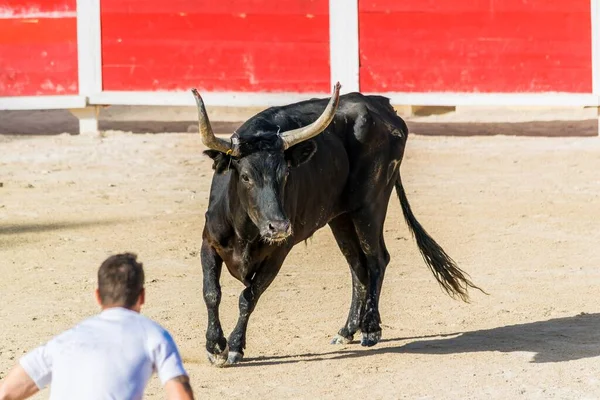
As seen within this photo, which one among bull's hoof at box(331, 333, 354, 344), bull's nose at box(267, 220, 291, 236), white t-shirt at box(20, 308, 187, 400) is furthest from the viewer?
bull's hoof at box(331, 333, 354, 344)

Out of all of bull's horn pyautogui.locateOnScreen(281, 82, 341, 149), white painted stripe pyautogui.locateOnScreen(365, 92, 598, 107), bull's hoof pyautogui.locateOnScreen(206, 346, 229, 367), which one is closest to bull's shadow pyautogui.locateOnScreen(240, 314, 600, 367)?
bull's hoof pyautogui.locateOnScreen(206, 346, 229, 367)

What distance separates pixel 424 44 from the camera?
13.1m

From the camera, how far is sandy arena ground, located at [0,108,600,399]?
223 inches

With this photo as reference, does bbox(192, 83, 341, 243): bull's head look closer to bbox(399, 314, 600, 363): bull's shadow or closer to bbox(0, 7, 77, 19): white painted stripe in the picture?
bbox(399, 314, 600, 363): bull's shadow

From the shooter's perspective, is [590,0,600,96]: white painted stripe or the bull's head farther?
[590,0,600,96]: white painted stripe

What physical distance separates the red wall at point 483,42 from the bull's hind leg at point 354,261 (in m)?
6.56

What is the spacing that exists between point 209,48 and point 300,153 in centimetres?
740

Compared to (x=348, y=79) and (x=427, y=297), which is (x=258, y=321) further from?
(x=348, y=79)

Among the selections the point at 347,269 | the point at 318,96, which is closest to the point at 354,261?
the point at 347,269

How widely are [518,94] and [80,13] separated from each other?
401cm

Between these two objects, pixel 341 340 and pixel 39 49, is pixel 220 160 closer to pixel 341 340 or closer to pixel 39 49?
pixel 341 340

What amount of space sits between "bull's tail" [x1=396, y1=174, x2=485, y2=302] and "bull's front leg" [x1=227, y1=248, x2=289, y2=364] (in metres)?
1.11

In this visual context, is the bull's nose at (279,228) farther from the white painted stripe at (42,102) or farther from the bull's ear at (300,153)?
the white painted stripe at (42,102)

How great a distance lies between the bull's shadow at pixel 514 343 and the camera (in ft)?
19.6
